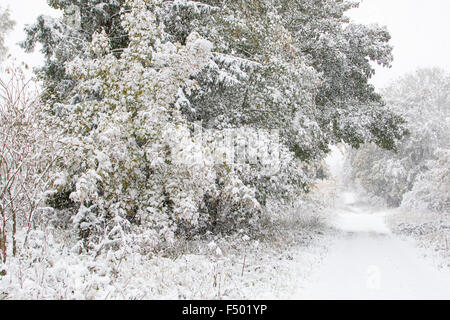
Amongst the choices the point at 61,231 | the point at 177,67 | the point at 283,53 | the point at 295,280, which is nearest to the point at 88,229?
the point at 61,231

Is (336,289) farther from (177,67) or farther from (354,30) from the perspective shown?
Answer: (354,30)

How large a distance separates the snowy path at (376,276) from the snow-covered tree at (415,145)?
47.1 feet

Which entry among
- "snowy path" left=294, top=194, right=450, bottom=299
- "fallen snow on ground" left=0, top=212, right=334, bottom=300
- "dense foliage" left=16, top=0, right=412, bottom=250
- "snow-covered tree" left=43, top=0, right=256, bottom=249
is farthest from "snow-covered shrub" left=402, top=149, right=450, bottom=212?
"snow-covered tree" left=43, top=0, right=256, bottom=249

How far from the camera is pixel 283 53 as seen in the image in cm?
1034

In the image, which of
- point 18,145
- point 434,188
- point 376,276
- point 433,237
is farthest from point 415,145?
point 18,145

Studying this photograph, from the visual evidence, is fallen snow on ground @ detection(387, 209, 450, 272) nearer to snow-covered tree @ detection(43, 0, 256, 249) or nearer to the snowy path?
the snowy path

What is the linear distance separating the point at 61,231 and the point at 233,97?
6.21m

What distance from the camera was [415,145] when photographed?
89.9 ft

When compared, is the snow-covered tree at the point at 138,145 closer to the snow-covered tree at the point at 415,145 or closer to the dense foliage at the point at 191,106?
the dense foliage at the point at 191,106

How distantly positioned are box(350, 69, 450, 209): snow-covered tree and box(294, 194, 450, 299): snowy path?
14341mm

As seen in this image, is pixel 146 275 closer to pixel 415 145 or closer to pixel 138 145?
pixel 138 145

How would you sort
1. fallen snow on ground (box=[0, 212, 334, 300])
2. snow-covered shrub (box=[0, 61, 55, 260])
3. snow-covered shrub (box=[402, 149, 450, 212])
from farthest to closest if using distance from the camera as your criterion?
snow-covered shrub (box=[402, 149, 450, 212]), snow-covered shrub (box=[0, 61, 55, 260]), fallen snow on ground (box=[0, 212, 334, 300])

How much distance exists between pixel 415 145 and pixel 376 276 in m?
23.8

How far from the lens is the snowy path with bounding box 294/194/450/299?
5.98 metres
